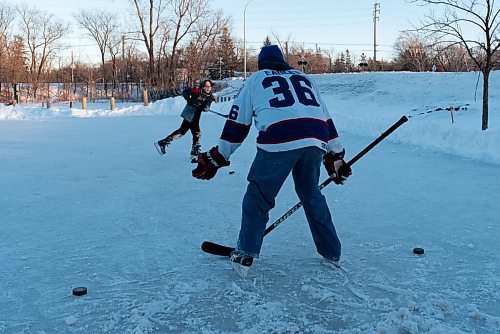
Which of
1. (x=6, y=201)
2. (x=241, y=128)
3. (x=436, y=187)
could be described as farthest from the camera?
(x=436, y=187)

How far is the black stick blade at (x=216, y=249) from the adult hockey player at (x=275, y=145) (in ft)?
1.32

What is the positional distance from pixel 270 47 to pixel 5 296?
2.26 meters

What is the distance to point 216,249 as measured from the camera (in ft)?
11.8

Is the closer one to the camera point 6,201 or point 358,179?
point 6,201

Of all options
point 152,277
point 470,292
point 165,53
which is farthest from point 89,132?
point 165,53

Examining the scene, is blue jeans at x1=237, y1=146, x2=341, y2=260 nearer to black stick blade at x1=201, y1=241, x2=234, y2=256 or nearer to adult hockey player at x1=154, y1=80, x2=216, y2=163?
black stick blade at x1=201, y1=241, x2=234, y2=256

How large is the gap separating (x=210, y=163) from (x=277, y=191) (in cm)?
51

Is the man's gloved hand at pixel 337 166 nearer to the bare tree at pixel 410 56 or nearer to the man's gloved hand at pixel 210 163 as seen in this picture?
the man's gloved hand at pixel 210 163

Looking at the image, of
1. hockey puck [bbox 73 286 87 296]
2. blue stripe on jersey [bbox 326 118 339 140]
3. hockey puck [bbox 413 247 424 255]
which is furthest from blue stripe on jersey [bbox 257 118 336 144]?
hockey puck [bbox 73 286 87 296]

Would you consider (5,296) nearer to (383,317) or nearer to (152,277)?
(152,277)

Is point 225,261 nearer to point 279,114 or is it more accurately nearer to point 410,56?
point 279,114

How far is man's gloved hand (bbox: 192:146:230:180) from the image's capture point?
3.23m

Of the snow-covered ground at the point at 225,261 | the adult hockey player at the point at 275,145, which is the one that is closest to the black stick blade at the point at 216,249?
the snow-covered ground at the point at 225,261

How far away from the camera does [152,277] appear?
10.5 ft
